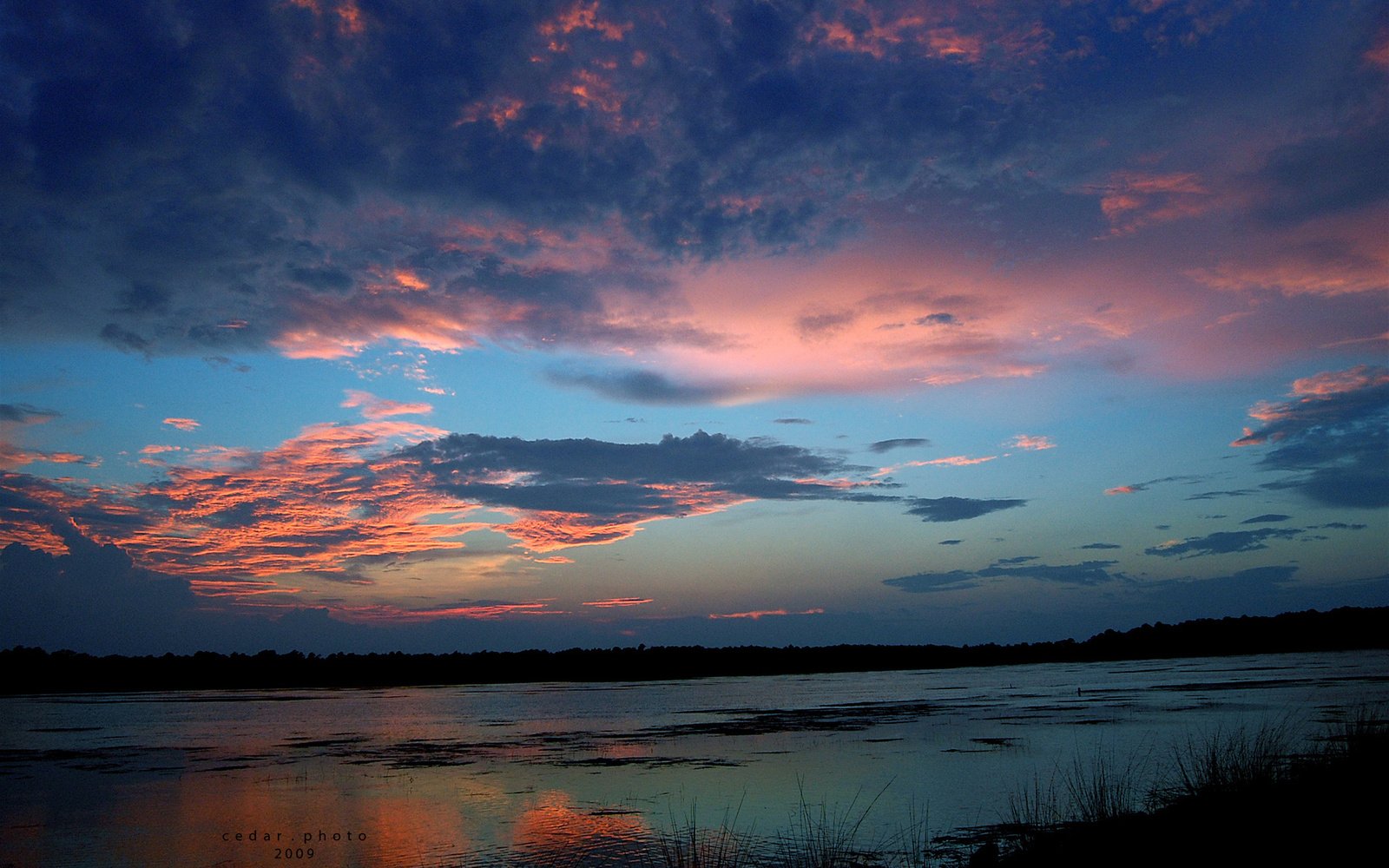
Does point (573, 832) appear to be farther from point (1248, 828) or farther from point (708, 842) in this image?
point (1248, 828)

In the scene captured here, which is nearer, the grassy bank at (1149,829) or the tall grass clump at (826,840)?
the grassy bank at (1149,829)

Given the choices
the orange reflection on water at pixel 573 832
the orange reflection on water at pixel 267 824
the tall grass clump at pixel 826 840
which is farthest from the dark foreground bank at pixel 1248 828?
the orange reflection on water at pixel 267 824

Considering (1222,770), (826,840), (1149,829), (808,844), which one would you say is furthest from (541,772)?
(1149,829)

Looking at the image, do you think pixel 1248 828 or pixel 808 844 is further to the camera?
pixel 808 844

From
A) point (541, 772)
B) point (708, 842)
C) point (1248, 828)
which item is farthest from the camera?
point (541, 772)

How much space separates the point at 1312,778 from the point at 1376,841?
422cm

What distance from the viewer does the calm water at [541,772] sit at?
1507cm

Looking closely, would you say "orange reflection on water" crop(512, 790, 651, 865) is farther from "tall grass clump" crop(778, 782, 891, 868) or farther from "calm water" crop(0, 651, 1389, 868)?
"tall grass clump" crop(778, 782, 891, 868)

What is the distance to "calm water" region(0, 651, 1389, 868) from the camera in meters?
15.1

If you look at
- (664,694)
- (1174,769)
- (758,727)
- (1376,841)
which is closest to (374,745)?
(758,727)

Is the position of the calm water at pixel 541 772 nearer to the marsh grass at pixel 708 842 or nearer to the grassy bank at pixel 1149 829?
the marsh grass at pixel 708 842

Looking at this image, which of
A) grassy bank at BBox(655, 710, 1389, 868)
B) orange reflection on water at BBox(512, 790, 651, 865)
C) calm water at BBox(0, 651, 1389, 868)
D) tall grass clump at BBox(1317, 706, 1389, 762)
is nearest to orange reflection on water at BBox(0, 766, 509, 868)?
calm water at BBox(0, 651, 1389, 868)

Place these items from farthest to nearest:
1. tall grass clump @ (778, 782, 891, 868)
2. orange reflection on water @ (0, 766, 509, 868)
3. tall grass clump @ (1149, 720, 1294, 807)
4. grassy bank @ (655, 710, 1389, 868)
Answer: orange reflection on water @ (0, 766, 509, 868), tall grass clump @ (1149, 720, 1294, 807), tall grass clump @ (778, 782, 891, 868), grassy bank @ (655, 710, 1389, 868)

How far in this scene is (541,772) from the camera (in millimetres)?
23328
